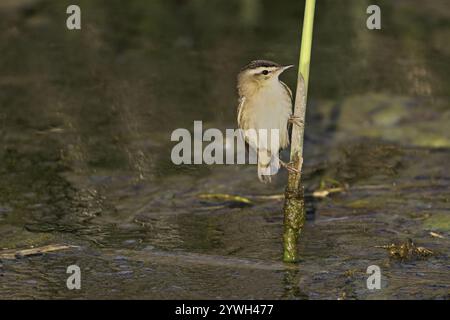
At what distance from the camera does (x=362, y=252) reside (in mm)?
7824

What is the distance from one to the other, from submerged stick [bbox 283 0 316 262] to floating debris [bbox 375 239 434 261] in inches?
32.7

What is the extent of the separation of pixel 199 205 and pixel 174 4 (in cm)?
708

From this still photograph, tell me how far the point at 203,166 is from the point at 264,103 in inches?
89.4

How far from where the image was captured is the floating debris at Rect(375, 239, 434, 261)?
762cm

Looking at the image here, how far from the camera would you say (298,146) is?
23.1ft

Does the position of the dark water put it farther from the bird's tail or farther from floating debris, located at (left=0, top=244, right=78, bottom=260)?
the bird's tail

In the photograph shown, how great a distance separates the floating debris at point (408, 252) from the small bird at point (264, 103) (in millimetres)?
1136

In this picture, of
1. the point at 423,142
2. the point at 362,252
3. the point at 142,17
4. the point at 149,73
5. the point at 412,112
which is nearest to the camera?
the point at 362,252

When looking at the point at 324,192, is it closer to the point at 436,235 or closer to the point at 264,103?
the point at 436,235

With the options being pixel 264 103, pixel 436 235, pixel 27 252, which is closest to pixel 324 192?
pixel 436 235

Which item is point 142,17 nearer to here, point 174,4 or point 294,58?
point 174,4
